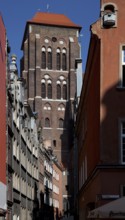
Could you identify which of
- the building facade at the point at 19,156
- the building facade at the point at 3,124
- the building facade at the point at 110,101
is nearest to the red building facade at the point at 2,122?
the building facade at the point at 3,124

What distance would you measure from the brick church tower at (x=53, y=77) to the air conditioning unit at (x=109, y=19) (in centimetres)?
7291

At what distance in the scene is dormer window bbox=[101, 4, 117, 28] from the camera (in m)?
19.7

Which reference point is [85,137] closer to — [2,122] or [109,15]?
[2,122]

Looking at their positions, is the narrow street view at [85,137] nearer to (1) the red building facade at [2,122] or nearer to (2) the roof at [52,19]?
(1) the red building facade at [2,122]

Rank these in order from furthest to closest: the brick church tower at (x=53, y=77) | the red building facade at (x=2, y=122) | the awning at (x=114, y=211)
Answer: the brick church tower at (x=53, y=77), the red building facade at (x=2, y=122), the awning at (x=114, y=211)

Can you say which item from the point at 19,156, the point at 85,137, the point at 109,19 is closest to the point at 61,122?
the point at 19,156

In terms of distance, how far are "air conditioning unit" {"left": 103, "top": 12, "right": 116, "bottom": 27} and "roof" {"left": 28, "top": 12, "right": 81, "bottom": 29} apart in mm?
78348

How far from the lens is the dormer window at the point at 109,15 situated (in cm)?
1973

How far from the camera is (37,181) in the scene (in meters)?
55.7

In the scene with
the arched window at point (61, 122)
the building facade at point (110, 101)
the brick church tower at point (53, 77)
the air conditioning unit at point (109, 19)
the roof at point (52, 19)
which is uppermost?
the roof at point (52, 19)

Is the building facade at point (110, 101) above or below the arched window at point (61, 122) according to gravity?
below

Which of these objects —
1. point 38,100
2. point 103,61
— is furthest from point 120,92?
point 38,100

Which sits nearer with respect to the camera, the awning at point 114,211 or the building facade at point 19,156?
the awning at point 114,211

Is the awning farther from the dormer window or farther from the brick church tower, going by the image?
the brick church tower
